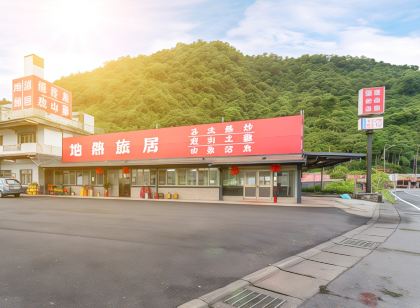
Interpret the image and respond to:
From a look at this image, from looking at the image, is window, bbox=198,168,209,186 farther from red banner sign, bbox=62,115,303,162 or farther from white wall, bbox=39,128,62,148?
white wall, bbox=39,128,62,148

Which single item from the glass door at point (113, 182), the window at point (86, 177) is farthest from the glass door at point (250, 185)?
the window at point (86, 177)

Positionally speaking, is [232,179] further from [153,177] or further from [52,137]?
[52,137]

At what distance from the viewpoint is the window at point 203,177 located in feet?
64.5

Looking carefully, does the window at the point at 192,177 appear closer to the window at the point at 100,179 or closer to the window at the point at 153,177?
the window at the point at 153,177

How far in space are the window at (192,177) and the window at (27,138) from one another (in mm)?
17980

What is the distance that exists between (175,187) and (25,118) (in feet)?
55.0

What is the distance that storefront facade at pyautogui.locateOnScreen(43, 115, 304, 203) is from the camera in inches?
693

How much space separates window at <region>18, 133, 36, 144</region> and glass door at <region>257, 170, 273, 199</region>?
23561 millimetres

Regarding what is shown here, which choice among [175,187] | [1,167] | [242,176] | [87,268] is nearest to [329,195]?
[242,176]

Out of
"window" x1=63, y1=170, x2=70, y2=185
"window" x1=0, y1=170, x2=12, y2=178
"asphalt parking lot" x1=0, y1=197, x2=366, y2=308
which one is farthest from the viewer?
"window" x1=0, y1=170, x2=12, y2=178

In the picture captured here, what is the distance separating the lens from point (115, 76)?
199 ft

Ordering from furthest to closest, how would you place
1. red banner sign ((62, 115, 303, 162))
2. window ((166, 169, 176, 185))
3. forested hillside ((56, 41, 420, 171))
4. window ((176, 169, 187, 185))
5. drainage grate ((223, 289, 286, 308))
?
forested hillside ((56, 41, 420, 171))
window ((166, 169, 176, 185))
window ((176, 169, 187, 185))
red banner sign ((62, 115, 303, 162))
drainage grate ((223, 289, 286, 308))

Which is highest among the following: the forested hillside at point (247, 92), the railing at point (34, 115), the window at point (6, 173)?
the forested hillside at point (247, 92)

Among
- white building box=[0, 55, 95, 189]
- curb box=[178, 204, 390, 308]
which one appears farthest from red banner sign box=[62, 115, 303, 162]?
curb box=[178, 204, 390, 308]
